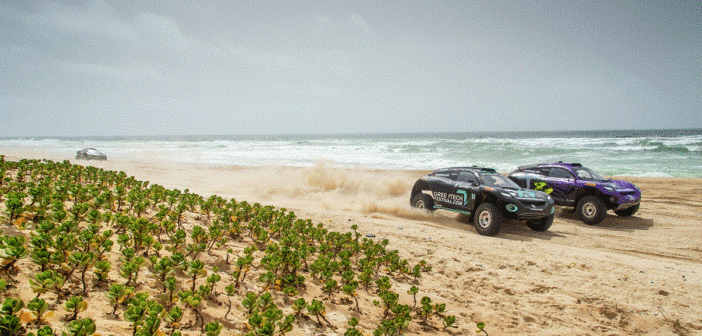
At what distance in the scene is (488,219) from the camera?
27.5 feet

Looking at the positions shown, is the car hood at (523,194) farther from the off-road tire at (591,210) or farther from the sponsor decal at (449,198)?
the off-road tire at (591,210)

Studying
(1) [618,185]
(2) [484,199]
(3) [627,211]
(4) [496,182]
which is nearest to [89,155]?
(2) [484,199]

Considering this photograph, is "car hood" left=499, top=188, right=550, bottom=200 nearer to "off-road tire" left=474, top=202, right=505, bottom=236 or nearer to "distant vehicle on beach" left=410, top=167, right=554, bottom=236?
"distant vehicle on beach" left=410, top=167, right=554, bottom=236

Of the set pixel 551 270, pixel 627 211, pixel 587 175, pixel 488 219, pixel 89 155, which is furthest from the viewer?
pixel 89 155

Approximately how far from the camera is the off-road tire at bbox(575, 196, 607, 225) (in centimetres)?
977

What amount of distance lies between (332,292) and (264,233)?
1421mm

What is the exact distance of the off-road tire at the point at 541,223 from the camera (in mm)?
Result: 8797

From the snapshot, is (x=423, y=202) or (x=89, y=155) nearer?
(x=423, y=202)

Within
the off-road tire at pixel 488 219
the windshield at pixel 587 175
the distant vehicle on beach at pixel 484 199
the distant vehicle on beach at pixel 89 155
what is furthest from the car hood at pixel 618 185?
the distant vehicle on beach at pixel 89 155

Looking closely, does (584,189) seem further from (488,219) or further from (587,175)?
(488,219)

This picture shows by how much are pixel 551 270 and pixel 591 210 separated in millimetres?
→ 5432

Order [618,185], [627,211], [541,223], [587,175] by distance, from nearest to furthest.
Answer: [541,223]
[618,185]
[627,211]
[587,175]

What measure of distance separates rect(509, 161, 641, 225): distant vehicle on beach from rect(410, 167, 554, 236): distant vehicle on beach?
226cm

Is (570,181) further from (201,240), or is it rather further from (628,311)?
(201,240)
